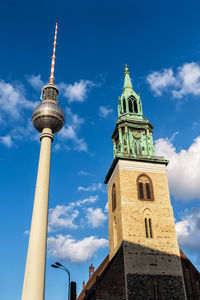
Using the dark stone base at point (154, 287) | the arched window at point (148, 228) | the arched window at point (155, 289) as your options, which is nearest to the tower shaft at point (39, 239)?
the dark stone base at point (154, 287)

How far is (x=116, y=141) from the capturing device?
39000 millimetres

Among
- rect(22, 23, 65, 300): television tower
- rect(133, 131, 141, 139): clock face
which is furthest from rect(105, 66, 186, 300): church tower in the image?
rect(22, 23, 65, 300): television tower

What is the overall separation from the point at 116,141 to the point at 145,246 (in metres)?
14.5

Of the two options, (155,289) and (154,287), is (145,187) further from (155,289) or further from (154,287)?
(155,289)

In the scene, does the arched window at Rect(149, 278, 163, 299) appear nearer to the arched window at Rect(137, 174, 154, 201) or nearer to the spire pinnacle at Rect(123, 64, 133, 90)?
the arched window at Rect(137, 174, 154, 201)

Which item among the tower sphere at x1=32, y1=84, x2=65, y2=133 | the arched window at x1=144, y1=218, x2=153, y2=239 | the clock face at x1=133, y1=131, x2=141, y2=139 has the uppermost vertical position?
the clock face at x1=133, y1=131, x2=141, y2=139

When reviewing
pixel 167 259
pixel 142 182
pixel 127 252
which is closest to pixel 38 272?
pixel 127 252

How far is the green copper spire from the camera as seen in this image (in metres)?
35.7

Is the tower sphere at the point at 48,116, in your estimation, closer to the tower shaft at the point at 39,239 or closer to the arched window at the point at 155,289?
the tower shaft at the point at 39,239

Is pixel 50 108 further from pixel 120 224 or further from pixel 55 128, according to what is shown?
pixel 120 224

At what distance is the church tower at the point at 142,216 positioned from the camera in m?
27.1

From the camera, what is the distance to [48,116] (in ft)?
84.0

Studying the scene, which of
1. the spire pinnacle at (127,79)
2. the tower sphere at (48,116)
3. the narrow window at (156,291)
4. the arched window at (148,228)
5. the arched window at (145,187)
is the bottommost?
the narrow window at (156,291)

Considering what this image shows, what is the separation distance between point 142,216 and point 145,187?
348 centimetres
